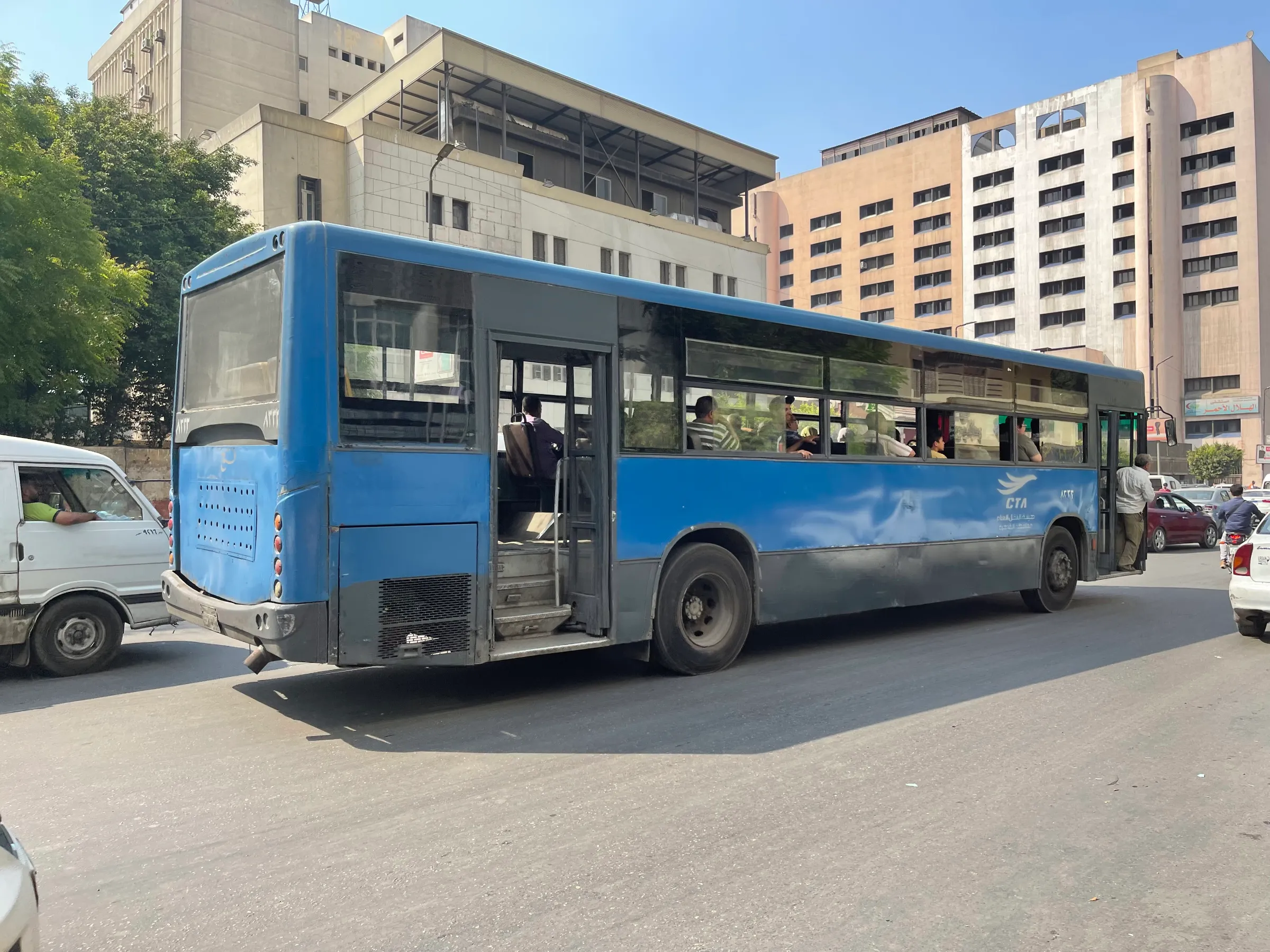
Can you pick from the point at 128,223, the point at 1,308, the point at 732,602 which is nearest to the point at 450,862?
the point at 732,602

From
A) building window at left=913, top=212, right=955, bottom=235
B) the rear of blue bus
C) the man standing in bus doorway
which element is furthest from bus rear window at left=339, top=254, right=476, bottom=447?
building window at left=913, top=212, right=955, bottom=235

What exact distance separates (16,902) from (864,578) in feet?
26.6

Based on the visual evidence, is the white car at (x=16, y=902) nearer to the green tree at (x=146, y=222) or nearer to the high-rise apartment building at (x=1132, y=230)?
the green tree at (x=146, y=222)

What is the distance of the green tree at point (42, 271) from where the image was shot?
582 inches

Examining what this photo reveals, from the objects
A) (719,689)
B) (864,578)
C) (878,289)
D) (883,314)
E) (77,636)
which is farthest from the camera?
(878,289)

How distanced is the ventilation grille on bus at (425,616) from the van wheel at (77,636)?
12.0 feet

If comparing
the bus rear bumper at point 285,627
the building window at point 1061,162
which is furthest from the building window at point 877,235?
the bus rear bumper at point 285,627

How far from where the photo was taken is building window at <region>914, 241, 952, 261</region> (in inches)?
3233

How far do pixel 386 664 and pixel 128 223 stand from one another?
72.3 feet

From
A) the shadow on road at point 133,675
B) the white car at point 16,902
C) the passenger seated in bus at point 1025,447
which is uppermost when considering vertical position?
the passenger seated in bus at point 1025,447

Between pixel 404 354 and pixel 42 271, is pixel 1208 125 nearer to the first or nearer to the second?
pixel 42 271

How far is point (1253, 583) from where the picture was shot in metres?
9.64

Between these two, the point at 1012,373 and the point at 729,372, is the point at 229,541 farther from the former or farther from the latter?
the point at 1012,373

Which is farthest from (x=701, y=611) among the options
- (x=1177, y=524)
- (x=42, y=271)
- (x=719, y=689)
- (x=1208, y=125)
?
(x=1208, y=125)
